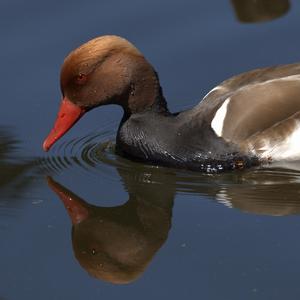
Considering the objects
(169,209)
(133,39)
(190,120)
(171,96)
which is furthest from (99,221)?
(133,39)

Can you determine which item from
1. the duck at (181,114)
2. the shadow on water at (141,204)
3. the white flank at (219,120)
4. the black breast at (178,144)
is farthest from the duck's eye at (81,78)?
the white flank at (219,120)

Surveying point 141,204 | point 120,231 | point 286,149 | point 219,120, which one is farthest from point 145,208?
point 286,149

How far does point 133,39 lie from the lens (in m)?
9.23

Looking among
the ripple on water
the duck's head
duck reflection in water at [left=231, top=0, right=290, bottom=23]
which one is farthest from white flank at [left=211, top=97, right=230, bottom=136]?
duck reflection in water at [left=231, top=0, right=290, bottom=23]

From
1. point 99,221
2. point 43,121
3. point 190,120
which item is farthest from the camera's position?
point 43,121

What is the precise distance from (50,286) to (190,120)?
1.89 m

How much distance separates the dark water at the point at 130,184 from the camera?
254 inches

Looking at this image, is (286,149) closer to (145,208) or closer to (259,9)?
(145,208)

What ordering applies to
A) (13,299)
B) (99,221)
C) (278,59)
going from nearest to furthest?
(13,299)
(99,221)
(278,59)

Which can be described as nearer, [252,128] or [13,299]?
[13,299]

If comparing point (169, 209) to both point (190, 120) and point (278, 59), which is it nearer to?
point (190, 120)

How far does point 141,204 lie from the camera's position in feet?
24.5

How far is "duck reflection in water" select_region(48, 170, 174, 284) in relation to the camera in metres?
6.61

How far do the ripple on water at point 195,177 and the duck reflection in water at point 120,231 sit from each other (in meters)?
0.11
